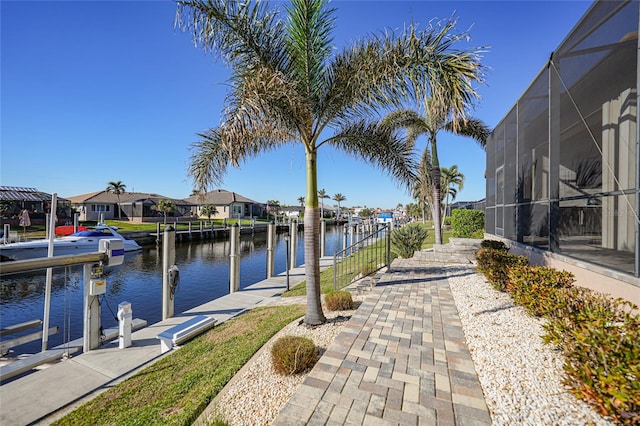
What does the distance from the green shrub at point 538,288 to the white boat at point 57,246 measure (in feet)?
56.1

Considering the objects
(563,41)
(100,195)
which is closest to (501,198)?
(563,41)

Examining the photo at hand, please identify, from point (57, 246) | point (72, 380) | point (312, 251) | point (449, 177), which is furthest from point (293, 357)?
point (449, 177)

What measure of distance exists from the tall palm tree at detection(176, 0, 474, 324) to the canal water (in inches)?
200

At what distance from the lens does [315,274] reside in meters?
4.78

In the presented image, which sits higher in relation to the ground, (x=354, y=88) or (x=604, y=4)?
(x=604, y=4)

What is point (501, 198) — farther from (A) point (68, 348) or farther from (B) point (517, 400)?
(A) point (68, 348)

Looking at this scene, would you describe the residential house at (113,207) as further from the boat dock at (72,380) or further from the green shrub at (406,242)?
the boat dock at (72,380)

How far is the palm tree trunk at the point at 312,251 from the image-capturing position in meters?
4.68

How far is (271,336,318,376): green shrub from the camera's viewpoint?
324 centimetres

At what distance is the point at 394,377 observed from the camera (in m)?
2.94

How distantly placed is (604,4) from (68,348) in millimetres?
11099

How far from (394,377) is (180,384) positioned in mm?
2838

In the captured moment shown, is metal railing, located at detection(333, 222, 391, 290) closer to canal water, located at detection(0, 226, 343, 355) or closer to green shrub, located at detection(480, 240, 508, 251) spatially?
green shrub, located at detection(480, 240, 508, 251)

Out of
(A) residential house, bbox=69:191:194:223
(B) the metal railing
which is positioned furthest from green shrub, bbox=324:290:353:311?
(A) residential house, bbox=69:191:194:223
